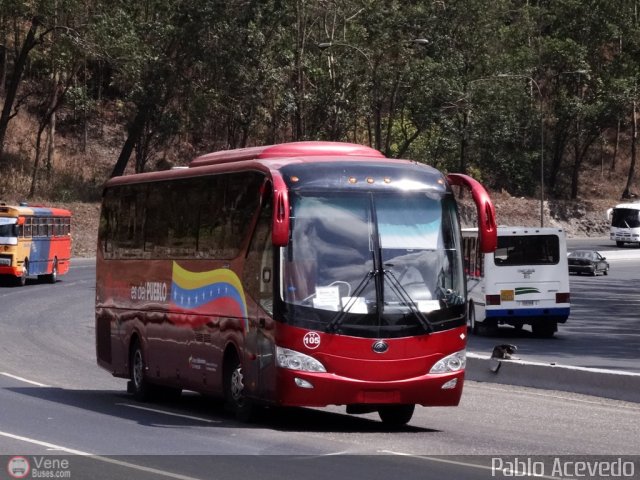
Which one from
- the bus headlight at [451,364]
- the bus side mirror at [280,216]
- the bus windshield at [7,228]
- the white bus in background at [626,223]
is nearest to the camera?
the bus side mirror at [280,216]

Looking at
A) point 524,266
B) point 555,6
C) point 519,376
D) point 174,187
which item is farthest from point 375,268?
point 555,6

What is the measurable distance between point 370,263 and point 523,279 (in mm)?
19964

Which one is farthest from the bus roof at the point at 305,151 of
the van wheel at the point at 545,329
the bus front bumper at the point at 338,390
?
the van wheel at the point at 545,329

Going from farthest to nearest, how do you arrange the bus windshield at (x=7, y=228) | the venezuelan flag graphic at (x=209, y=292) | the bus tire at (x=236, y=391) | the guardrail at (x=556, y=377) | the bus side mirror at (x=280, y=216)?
1. the bus windshield at (x=7, y=228)
2. the guardrail at (x=556, y=377)
3. the venezuelan flag graphic at (x=209, y=292)
4. the bus tire at (x=236, y=391)
5. the bus side mirror at (x=280, y=216)

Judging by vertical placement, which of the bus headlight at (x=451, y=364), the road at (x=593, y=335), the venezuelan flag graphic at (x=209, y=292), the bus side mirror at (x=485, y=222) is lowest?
the road at (x=593, y=335)

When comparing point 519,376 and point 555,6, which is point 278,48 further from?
point 519,376

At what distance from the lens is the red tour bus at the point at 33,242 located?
155 ft

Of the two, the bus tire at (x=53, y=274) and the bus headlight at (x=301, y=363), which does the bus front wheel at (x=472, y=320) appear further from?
the bus tire at (x=53, y=274)

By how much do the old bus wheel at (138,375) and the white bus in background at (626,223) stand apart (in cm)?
7231

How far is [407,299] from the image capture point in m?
15.0

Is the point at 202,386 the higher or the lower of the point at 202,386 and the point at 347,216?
the lower

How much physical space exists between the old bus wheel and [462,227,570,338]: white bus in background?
15.9 meters

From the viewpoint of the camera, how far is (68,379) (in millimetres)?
22797

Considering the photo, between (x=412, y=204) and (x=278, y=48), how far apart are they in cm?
5389
